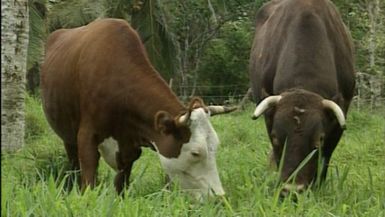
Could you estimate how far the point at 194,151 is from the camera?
5121 mm

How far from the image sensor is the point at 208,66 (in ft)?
110

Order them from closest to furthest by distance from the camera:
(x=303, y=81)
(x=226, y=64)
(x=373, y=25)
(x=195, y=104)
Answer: (x=195, y=104), (x=303, y=81), (x=373, y=25), (x=226, y=64)

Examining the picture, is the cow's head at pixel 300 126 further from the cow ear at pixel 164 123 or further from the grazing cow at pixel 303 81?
the cow ear at pixel 164 123

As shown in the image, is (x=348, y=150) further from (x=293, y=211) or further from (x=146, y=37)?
(x=293, y=211)

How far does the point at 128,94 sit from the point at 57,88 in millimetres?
750

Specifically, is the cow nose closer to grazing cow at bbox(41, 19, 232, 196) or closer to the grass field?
the grass field

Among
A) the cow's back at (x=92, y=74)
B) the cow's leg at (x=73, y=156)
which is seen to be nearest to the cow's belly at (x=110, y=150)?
the cow's back at (x=92, y=74)

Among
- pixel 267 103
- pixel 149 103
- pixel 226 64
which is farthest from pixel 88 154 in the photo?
pixel 226 64

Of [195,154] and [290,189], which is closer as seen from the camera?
[290,189]

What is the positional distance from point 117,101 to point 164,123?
50 cm

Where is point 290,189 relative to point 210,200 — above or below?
below

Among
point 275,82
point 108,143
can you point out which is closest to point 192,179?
point 108,143

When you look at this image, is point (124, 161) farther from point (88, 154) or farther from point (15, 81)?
point (15, 81)

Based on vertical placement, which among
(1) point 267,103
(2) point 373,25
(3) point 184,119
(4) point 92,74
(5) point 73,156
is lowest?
(2) point 373,25
